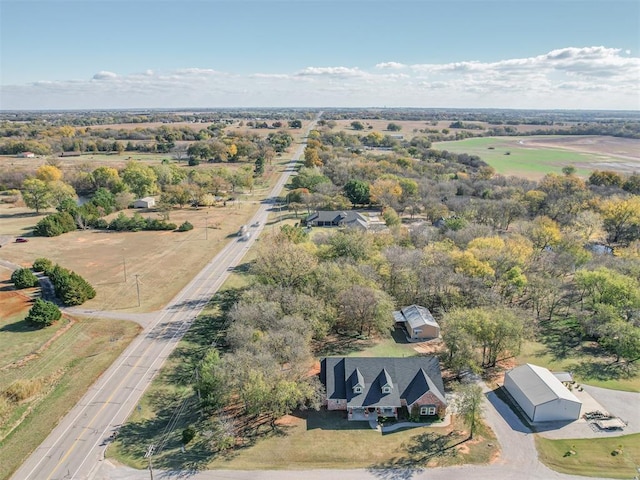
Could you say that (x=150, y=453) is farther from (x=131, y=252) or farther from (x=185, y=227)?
(x=185, y=227)

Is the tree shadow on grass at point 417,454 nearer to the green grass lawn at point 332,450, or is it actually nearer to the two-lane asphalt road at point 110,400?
the green grass lawn at point 332,450

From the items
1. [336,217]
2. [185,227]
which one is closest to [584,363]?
[336,217]

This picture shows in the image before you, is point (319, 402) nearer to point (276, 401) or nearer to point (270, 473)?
point (276, 401)

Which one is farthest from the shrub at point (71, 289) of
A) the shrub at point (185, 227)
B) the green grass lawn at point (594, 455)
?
the green grass lawn at point (594, 455)

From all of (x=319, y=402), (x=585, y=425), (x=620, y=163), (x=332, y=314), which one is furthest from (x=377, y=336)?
(x=620, y=163)

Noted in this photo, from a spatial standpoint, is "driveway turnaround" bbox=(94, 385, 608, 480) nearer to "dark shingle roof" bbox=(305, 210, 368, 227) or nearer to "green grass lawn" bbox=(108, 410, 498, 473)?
"green grass lawn" bbox=(108, 410, 498, 473)

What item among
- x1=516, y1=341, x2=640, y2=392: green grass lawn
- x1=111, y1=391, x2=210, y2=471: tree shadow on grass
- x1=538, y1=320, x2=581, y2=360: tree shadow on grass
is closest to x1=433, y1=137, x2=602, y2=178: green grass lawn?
x1=538, y1=320, x2=581, y2=360: tree shadow on grass
